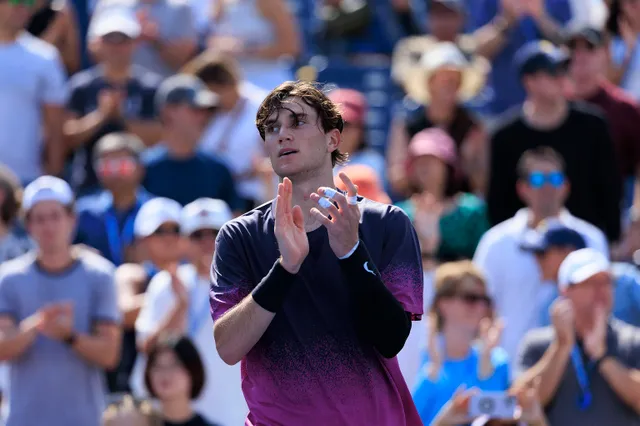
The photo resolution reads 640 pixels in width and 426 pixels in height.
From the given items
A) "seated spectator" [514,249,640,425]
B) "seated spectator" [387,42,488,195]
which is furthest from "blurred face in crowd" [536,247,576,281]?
"seated spectator" [387,42,488,195]

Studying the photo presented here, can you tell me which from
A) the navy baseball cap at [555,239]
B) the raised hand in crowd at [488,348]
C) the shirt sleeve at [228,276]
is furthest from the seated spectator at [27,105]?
the shirt sleeve at [228,276]

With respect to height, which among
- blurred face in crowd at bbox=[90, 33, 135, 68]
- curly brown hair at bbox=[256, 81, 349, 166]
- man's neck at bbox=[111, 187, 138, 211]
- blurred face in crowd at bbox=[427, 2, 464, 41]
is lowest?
man's neck at bbox=[111, 187, 138, 211]

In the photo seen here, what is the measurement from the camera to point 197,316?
7938 millimetres

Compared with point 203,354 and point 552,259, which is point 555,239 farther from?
point 203,354

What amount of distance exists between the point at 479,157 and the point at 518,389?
3441 millimetres

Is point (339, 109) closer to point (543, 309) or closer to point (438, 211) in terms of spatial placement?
point (543, 309)

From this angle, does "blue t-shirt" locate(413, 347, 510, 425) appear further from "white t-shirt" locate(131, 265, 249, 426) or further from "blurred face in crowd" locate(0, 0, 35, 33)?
"blurred face in crowd" locate(0, 0, 35, 33)

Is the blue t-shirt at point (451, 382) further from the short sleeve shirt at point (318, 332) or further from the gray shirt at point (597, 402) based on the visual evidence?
the short sleeve shirt at point (318, 332)

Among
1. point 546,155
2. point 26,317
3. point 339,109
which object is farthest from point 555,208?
point 339,109

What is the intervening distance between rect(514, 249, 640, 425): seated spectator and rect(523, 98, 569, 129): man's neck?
87.7 inches

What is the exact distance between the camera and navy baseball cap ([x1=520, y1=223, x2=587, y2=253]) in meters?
7.94

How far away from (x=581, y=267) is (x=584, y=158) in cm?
204

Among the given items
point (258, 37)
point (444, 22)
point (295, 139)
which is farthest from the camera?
point (258, 37)

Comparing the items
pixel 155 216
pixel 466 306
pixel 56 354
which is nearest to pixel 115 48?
pixel 155 216
